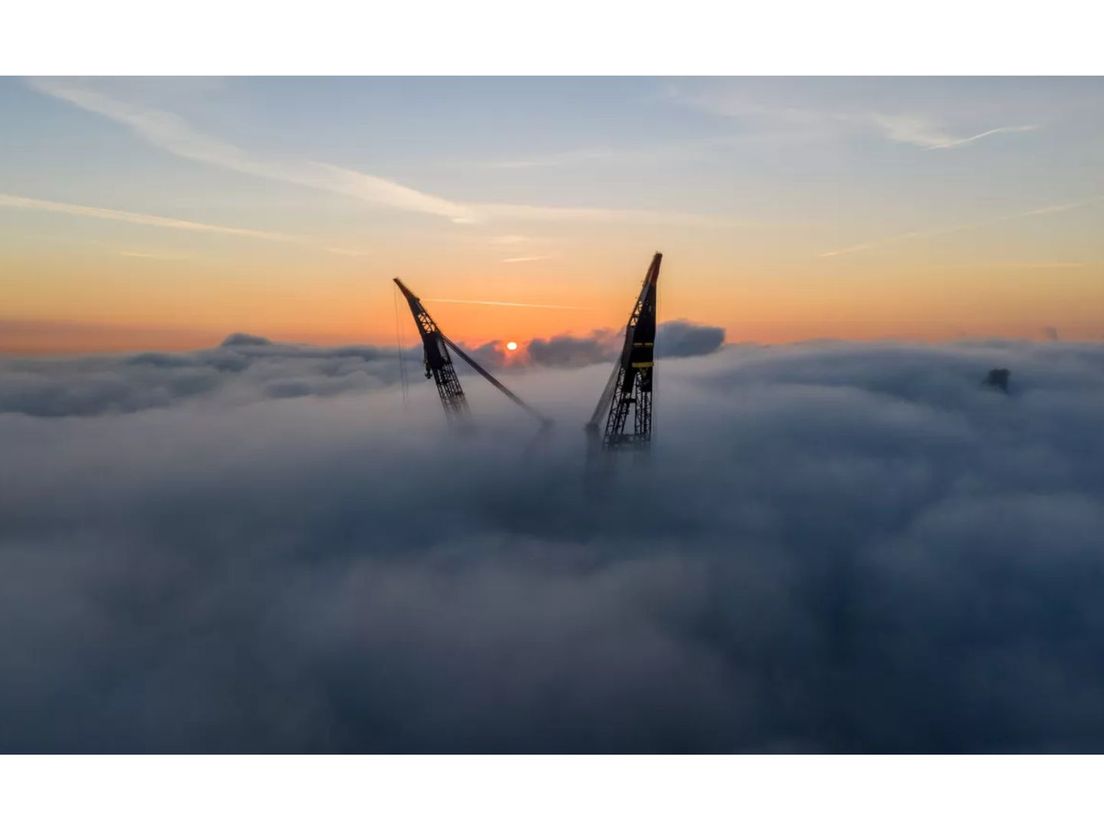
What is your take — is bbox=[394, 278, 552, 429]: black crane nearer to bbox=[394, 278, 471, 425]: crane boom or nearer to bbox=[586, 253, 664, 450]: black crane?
Result: bbox=[394, 278, 471, 425]: crane boom

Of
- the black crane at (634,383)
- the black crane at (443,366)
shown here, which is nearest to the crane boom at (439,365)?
the black crane at (443,366)

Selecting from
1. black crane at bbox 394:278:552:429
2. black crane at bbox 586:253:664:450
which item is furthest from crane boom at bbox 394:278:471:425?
black crane at bbox 586:253:664:450

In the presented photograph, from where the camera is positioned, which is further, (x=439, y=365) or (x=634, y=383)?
(x=439, y=365)

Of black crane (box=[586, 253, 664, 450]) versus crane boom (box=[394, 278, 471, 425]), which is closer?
black crane (box=[586, 253, 664, 450])

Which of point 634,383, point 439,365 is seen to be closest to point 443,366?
point 439,365

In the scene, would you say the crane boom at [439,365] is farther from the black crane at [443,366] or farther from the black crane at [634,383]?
the black crane at [634,383]

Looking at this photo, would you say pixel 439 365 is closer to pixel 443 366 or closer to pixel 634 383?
pixel 443 366
